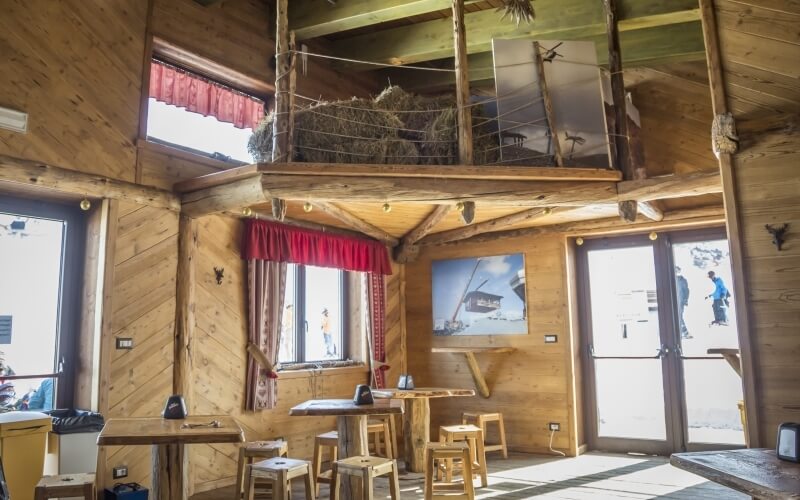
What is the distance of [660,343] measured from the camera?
6.74 metres

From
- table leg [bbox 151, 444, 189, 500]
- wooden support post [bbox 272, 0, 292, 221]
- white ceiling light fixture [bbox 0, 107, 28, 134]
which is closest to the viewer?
table leg [bbox 151, 444, 189, 500]

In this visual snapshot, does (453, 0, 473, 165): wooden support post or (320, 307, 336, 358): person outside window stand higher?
(453, 0, 473, 165): wooden support post

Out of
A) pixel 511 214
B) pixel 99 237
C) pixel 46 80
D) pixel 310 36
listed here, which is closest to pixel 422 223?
pixel 511 214

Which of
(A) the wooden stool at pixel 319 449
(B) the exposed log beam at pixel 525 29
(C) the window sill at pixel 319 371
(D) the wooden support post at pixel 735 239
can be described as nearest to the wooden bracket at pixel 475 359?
(C) the window sill at pixel 319 371

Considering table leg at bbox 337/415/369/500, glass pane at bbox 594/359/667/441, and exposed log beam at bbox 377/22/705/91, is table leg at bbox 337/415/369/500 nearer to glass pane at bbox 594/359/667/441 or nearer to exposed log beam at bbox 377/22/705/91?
glass pane at bbox 594/359/667/441

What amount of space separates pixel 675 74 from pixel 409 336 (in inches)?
175

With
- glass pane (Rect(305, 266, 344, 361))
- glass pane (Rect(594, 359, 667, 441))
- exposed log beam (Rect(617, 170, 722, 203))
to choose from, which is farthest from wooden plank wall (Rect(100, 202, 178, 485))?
glass pane (Rect(594, 359, 667, 441))

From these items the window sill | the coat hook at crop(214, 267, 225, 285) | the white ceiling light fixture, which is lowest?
the window sill

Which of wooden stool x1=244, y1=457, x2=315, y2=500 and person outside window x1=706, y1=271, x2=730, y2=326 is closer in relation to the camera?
wooden stool x1=244, y1=457, x2=315, y2=500

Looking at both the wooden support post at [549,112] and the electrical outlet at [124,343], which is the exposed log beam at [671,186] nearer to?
the wooden support post at [549,112]

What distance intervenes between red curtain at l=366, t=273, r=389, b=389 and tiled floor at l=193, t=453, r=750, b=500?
1.68 meters

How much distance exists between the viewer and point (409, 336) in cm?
805

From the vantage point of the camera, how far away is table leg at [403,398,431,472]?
231 inches

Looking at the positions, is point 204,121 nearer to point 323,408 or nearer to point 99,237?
point 99,237
